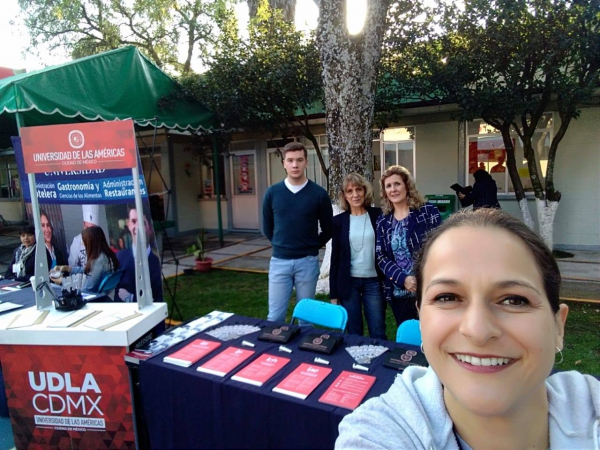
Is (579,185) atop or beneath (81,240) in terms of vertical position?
beneath

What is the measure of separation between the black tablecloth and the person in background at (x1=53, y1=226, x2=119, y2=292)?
1.08 metres

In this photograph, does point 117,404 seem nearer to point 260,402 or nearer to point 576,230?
point 260,402

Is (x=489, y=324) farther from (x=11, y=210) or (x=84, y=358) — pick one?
(x=11, y=210)

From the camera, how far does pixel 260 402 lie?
178 centimetres

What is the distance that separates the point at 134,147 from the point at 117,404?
60.4 inches

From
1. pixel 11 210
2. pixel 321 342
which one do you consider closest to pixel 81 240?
pixel 321 342

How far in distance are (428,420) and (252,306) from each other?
4300mm

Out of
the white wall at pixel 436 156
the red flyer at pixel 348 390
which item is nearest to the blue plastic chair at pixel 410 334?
the red flyer at pixel 348 390

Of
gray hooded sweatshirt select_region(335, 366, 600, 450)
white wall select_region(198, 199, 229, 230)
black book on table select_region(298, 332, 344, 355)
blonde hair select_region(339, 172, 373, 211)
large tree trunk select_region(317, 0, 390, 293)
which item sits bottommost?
white wall select_region(198, 199, 229, 230)

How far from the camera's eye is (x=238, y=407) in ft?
6.07

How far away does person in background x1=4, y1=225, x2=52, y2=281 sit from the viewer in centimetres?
411

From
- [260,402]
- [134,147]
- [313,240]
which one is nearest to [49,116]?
[134,147]

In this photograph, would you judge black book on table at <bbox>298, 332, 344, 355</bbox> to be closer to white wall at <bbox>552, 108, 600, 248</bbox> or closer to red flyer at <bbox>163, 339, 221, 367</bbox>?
red flyer at <bbox>163, 339, 221, 367</bbox>

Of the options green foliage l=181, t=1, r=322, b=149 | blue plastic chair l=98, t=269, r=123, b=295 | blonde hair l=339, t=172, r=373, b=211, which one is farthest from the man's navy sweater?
green foliage l=181, t=1, r=322, b=149
